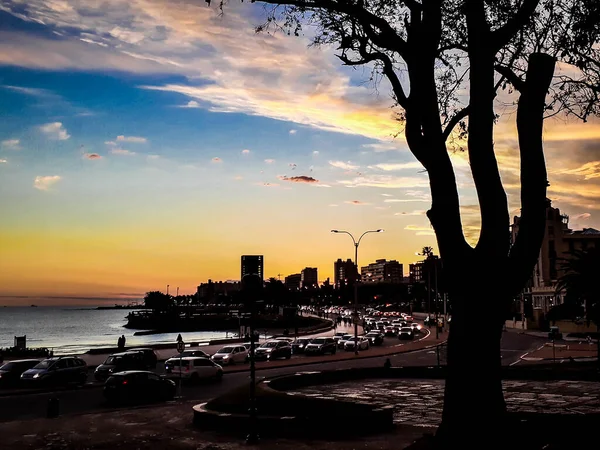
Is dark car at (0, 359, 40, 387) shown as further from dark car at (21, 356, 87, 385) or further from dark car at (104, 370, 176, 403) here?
dark car at (104, 370, 176, 403)

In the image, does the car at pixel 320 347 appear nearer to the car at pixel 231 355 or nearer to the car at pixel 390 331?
the car at pixel 231 355

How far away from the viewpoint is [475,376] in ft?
33.7

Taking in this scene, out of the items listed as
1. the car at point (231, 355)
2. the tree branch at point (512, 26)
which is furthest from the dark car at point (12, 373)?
the tree branch at point (512, 26)

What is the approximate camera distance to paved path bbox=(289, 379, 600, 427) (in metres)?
19.4

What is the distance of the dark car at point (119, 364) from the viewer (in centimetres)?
3350

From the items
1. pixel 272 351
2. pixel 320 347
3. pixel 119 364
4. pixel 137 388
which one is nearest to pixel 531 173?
pixel 137 388

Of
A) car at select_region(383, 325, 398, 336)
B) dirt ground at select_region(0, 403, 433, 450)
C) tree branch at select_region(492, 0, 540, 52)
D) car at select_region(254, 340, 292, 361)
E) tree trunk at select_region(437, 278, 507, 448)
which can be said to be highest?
tree branch at select_region(492, 0, 540, 52)

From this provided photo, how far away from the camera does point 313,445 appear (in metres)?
14.8

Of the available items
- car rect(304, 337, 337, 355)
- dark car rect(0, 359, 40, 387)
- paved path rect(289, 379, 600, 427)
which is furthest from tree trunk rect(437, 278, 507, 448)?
car rect(304, 337, 337, 355)

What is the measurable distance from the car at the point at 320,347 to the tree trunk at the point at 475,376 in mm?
42618

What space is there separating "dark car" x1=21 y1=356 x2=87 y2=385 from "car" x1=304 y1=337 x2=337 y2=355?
24.2 metres

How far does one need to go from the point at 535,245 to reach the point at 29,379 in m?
27.3

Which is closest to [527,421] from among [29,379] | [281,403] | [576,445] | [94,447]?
[576,445]

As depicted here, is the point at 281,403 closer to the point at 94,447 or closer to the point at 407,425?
the point at 407,425
